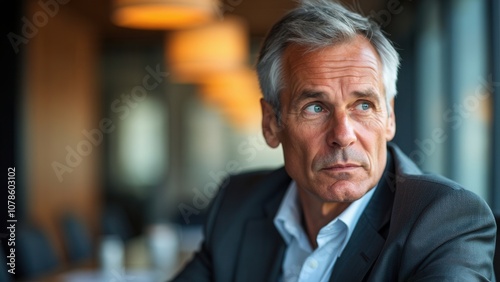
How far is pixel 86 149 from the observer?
11.7 meters

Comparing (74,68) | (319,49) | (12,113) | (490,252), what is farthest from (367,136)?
(74,68)

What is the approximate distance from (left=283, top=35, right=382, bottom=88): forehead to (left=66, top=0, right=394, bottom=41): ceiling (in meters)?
7.55

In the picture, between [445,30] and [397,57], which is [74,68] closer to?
[445,30]

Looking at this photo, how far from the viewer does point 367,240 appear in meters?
1.76

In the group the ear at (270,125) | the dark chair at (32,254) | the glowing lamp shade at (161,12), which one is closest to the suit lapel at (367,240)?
the ear at (270,125)

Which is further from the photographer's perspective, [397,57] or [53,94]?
[53,94]

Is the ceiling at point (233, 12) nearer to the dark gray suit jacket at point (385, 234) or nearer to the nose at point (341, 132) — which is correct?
the dark gray suit jacket at point (385, 234)

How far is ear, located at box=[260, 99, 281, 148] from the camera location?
2.02 metres

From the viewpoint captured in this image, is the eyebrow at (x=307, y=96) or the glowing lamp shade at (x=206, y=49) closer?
the eyebrow at (x=307, y=96)

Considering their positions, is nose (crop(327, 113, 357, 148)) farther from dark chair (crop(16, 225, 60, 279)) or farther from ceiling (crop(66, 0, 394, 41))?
ceiling (crop(66, 0, 394, 41))

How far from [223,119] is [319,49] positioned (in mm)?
13580

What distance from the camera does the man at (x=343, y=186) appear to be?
59.7 inches

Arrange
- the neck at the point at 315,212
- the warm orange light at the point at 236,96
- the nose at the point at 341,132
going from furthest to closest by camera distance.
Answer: the warm orange light at the point at 236,96 < the neck at the point at 315,212 < the nose at the point at 341,132

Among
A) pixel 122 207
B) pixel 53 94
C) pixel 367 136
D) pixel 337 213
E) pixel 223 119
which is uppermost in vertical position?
pixel 367 136
